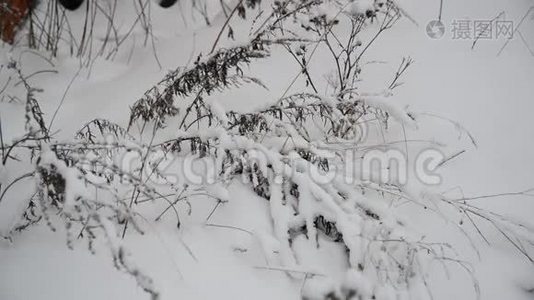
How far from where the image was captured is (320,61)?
2514 mm

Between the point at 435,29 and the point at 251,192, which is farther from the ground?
the point at 435,29

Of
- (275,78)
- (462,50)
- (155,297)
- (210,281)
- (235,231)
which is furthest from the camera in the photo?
(462,50)

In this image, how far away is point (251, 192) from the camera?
1.88 metres

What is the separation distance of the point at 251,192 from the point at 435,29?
159 centimetres

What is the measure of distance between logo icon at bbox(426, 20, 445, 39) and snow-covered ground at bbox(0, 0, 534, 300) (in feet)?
0.12

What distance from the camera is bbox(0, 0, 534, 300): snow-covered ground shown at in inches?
62.0

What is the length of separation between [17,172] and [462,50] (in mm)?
2334

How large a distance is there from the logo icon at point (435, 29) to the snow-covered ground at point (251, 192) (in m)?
0.04

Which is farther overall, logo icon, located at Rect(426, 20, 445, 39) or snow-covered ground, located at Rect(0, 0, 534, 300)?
logo icon, located at Rect(426, 20, 445, 39)

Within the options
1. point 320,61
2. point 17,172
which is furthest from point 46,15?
point 320,61

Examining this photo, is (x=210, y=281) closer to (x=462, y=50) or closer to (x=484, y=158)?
(x=484, y=158)

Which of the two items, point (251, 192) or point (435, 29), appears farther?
point (435, 29)

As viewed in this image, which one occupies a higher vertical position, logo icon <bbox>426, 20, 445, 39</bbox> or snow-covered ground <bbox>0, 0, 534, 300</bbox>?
logo icon <bbox>426, 20, 445, 39</bbox>

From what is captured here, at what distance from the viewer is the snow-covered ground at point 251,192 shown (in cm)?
158
